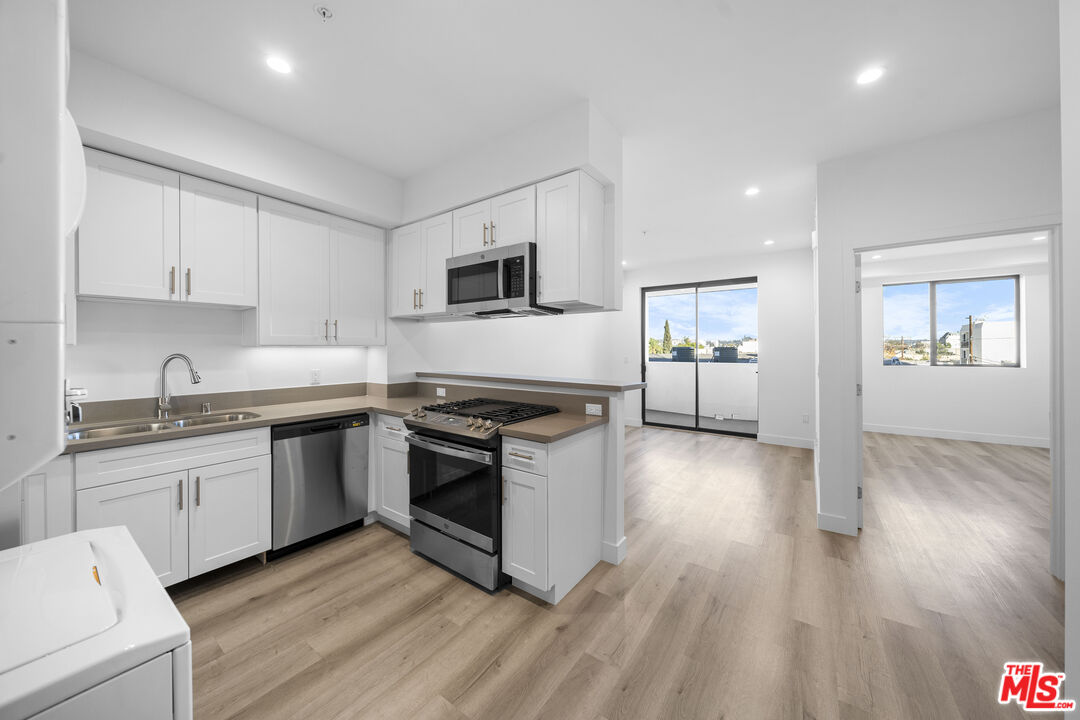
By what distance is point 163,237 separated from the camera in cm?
237

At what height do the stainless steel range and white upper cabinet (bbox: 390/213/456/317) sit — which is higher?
white upper cabinet (bbox: 390/213/456/317)

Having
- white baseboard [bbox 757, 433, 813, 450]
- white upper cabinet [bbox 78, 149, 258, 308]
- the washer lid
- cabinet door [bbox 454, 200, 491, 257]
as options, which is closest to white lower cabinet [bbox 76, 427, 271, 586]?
white upper cabinet [bbox 78, 149, 258, 308]

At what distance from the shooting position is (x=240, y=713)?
1501 millimetres

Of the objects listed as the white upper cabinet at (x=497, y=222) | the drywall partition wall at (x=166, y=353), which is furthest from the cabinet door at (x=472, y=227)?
the drywall partition wall at (x=166, y=353)

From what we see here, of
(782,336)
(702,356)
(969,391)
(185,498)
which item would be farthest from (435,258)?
(969,391)

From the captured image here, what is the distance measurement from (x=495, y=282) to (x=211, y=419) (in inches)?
82.1

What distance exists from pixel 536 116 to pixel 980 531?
168 inches

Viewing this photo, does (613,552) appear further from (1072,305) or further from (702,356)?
(702,356)

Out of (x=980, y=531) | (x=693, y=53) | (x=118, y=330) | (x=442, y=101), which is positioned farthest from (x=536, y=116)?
(x=980, y=531)

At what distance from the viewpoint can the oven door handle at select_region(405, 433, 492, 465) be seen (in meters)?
2.23

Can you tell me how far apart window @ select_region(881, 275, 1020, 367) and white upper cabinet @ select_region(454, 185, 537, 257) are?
6336 mm

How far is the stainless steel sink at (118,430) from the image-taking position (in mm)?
2157

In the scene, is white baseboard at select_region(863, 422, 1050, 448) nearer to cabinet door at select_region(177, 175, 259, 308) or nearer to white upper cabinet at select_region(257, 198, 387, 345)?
white upper cabinet at select_region(257, 198, 387, 345)

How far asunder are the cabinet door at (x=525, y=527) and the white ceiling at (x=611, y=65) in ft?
6.99
